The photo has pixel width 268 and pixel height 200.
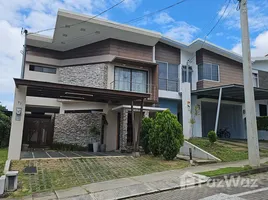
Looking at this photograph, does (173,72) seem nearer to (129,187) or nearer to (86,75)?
(86,75)

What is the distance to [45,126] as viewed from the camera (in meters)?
16.6

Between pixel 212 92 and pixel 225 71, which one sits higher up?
pixel 225 71

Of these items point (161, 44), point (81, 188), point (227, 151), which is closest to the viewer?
point (81, 188)

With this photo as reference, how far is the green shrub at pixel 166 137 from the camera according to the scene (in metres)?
10.1

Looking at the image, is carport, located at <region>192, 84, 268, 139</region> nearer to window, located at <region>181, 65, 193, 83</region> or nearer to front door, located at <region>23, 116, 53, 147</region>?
window, located at <region>181, 65, 193, 83</region>

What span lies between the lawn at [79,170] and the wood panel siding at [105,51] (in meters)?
8.18

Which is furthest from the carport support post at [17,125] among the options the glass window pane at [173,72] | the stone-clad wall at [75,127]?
the glass window pane at [173,72]

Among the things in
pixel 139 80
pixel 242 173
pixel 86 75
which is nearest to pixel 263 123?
pixel 139 80

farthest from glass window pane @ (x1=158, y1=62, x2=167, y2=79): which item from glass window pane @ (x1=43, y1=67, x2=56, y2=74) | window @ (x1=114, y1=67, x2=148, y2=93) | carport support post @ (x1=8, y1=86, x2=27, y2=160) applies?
carport support post @ (x1=8, y1=86, x2=27, y2=160)

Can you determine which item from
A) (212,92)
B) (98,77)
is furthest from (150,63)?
(212,92)

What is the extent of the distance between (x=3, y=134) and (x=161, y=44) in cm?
1304

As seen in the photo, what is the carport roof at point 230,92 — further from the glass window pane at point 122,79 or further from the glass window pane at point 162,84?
the glass window pane at point 122,79

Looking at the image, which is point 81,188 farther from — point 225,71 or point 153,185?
point 225,71

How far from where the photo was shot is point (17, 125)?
951 cm
